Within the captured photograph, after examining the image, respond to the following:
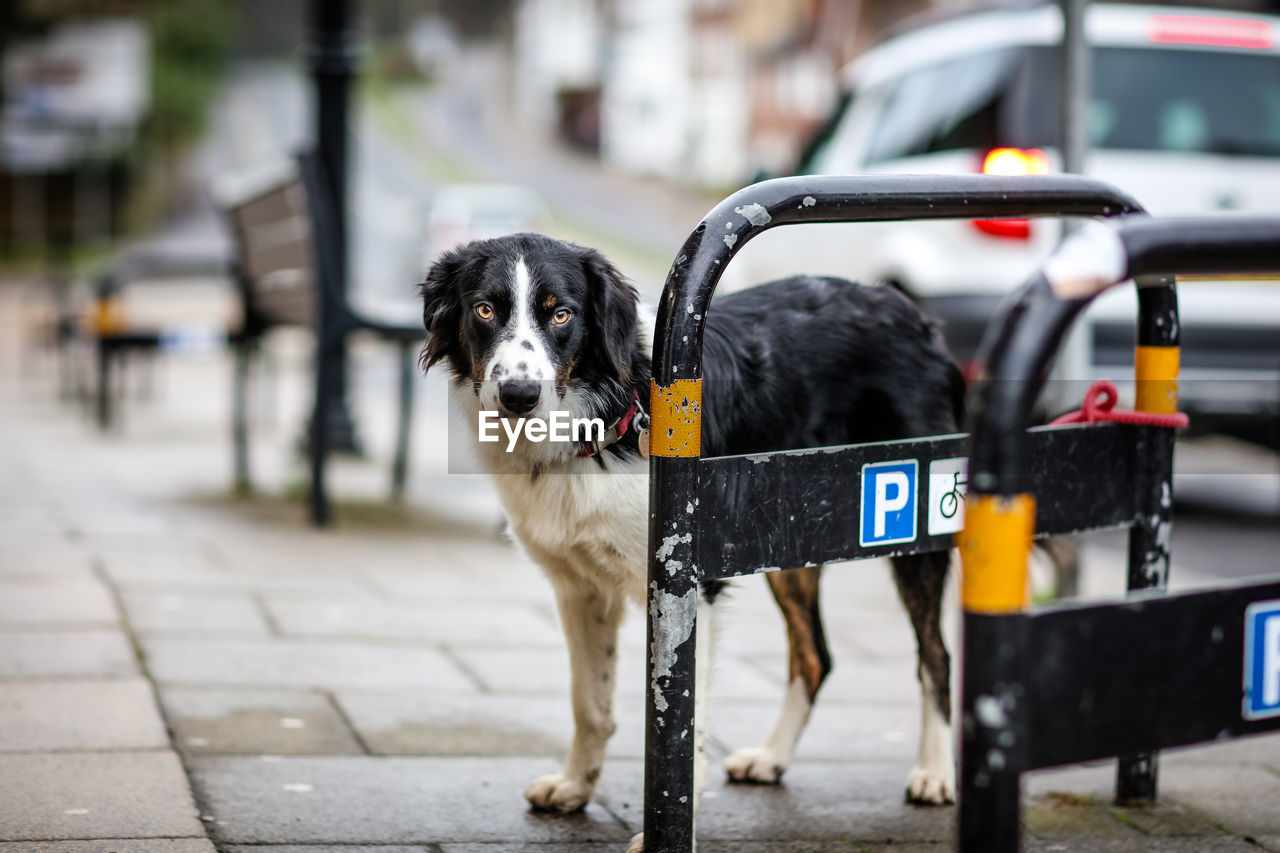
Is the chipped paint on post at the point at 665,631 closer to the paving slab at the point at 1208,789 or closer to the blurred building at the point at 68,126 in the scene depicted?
the paving slab at the point at 1208,789

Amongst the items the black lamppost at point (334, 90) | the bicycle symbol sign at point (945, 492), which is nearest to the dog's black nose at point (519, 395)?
the bicycle symbol sign at point (945, 492)

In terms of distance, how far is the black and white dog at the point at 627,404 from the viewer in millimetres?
3117

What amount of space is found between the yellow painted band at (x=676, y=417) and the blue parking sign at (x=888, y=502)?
1.39ft

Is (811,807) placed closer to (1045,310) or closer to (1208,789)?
(1208,789)

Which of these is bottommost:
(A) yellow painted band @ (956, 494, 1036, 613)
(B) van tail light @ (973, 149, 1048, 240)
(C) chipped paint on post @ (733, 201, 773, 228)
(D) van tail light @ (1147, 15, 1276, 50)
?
(A) yellow painted band @ (956, 494, 1036, 613)

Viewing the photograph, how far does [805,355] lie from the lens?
352 centimetres

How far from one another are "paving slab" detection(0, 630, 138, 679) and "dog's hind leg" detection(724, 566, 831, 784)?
1.81m

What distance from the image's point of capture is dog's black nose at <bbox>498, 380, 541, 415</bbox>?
3041mm

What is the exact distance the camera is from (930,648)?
3633 mm

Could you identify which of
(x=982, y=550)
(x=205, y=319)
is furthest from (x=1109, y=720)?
(x=205, y=319)

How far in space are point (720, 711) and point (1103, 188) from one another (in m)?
1.91

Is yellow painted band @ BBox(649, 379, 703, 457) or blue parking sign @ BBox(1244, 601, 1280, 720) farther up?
yellow painted band @ BBox(649, 379, 703, 457)

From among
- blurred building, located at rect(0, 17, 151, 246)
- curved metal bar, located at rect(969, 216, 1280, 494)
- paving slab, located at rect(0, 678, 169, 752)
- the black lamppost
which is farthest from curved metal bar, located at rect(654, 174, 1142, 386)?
blurred building, located at rect(0, 17, 151, 246)

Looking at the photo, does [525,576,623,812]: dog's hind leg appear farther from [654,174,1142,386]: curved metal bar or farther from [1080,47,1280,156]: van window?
[1080,47,1280,156]: van window
